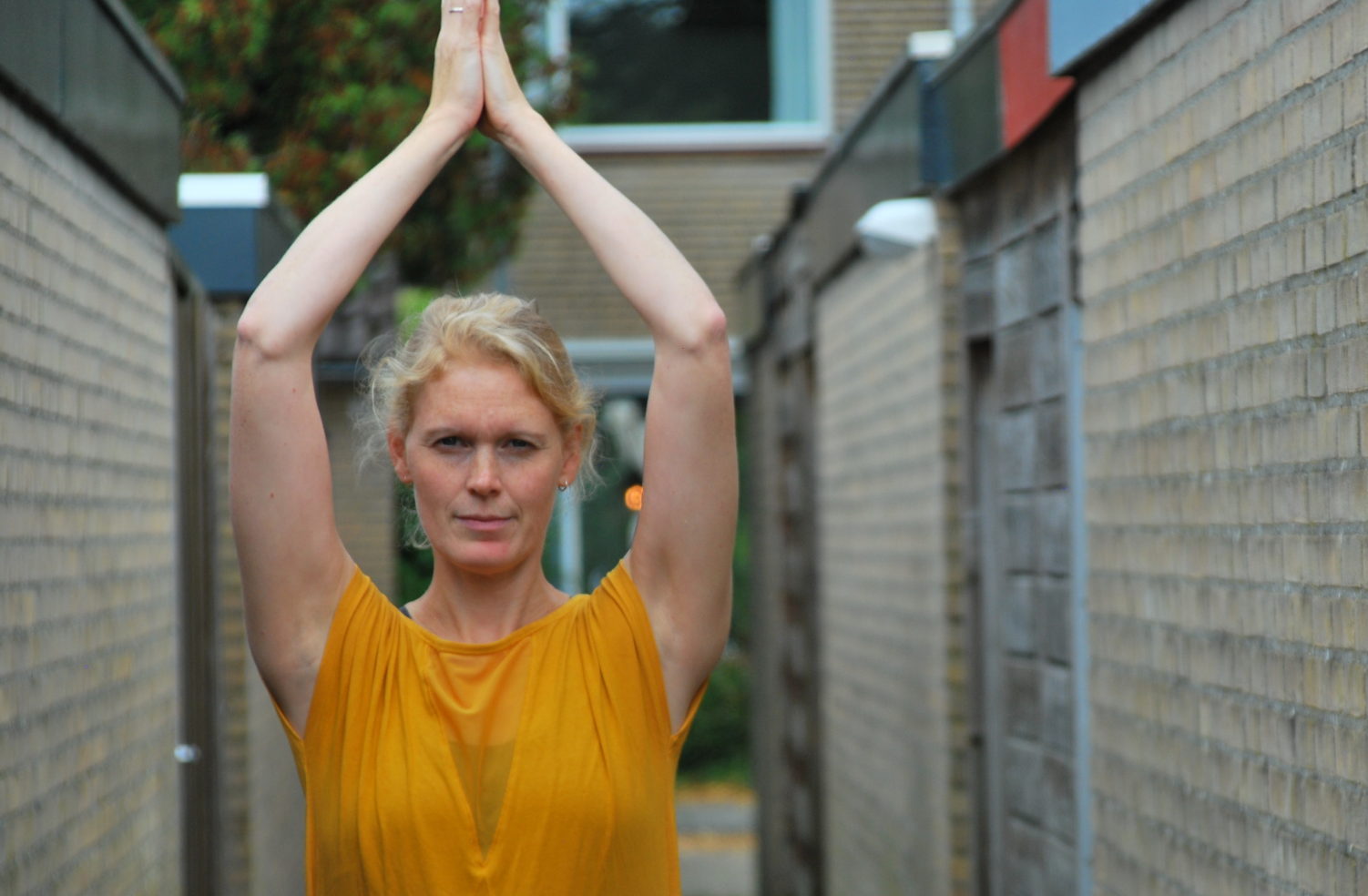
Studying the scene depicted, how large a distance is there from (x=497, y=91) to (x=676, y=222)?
36.8 feet

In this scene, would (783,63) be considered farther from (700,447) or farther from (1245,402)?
(700,447)

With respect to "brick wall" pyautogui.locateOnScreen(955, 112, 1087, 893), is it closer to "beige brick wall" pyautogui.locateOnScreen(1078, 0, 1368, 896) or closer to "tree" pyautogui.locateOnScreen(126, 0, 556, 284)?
"beige brick wall" pyautogui.locateOnScreen(1078, 0, 1368, 896)

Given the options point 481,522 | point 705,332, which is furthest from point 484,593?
point 705,332

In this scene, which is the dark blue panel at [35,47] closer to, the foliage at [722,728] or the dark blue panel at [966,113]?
the dark blue panel at [966,113]

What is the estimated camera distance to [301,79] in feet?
32.7

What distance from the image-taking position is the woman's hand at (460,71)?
265 centimetres

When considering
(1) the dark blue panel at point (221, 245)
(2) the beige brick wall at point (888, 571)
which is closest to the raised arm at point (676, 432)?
(2) the beige brick wall at point (888, 571)

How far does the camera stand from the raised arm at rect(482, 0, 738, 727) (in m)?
2.50

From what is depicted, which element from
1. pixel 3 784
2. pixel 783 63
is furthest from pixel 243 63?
pixel 3 784

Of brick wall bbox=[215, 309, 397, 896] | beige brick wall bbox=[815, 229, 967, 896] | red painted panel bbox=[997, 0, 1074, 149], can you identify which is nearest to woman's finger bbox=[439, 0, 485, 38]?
red painted panel bbox=[997, 0, 1074, 149]

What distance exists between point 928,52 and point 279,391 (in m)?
4.21

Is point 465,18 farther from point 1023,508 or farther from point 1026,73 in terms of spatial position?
point 1023,508

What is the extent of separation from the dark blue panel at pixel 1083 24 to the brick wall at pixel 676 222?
916 centimetres

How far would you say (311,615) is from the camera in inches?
98.3
